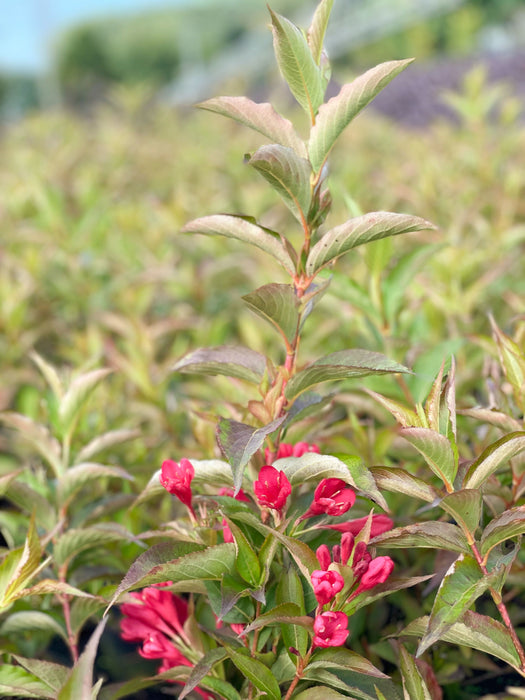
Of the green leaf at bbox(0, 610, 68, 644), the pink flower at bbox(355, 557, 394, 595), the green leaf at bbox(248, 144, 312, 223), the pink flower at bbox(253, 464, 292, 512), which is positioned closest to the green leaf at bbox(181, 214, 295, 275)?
the green leaf at bbox(248, 144, 312, 223)

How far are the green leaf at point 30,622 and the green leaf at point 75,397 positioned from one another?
12.2 inches

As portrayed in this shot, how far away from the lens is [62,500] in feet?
3.80

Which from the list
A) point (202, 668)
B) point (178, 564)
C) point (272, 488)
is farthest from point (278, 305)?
point (202, 668)

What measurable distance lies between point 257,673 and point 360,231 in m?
0.53

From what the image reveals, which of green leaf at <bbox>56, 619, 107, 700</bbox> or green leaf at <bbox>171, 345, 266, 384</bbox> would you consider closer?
green leaf at <bbox>56, 619, 107, 700</bbox>

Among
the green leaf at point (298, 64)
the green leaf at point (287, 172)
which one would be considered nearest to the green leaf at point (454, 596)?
the green leaf at point (287, 172)

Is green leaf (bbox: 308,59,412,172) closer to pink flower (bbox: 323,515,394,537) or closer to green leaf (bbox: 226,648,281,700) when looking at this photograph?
pink flower (bbox: 323,515,394,537)

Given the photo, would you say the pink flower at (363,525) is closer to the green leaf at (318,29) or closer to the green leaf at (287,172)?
the green leaf at (287,172)

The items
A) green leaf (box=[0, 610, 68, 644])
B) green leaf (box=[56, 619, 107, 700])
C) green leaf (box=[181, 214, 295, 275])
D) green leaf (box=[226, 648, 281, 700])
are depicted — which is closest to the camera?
green leaf (box=[56, 619, 107, 700])

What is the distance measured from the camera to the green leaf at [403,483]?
833mm

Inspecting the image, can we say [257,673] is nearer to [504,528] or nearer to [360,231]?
[504,528]

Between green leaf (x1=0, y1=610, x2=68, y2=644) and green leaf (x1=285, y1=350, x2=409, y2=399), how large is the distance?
494mm

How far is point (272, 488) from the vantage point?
803 mm

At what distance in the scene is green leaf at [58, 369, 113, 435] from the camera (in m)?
1.23
